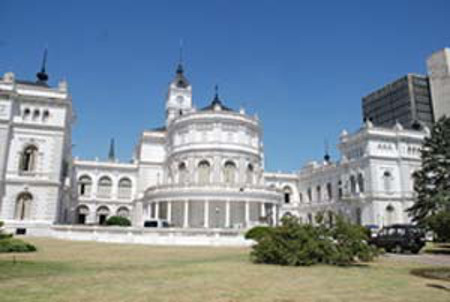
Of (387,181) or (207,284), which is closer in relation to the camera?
(207,284)

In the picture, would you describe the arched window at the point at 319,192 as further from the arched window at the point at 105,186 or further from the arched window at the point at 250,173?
the arched window at the point at 105,186

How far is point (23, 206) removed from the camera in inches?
1533

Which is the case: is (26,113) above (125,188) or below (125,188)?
above

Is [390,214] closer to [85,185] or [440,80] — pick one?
[85,185]

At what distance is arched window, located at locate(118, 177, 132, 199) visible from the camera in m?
64.0

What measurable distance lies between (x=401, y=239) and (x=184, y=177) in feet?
108

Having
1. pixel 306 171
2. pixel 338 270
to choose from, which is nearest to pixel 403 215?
pixel 306 171

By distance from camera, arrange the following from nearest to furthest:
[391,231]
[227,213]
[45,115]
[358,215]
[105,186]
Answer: [391,231]
[227,213]
[45,115]
[358,215]
[105,186]

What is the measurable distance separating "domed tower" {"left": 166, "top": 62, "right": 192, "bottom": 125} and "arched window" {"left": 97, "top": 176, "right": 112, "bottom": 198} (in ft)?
72.5

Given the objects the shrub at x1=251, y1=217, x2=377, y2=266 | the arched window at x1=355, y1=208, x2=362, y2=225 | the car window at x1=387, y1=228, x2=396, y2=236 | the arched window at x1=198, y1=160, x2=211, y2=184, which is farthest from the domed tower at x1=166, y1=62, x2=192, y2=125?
the shrub at x1=251, y1=217, x2=377, y2=266

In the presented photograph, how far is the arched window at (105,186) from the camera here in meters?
63.0

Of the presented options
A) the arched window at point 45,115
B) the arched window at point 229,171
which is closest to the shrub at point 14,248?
the arched window at point 45,115

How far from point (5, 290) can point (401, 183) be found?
56.0 m

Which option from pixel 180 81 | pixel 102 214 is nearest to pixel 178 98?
pixel 180 81
